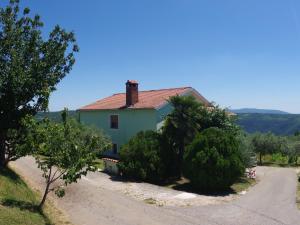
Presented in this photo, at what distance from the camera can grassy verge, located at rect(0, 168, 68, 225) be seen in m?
12.3

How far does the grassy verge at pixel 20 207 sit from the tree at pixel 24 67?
1.87m

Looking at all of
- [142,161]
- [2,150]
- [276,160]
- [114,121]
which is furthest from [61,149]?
[276,160]

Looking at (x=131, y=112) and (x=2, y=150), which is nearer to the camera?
(x=2, y=150)

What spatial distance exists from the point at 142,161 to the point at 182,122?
3.97 metres

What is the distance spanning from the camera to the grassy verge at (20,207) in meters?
12.3

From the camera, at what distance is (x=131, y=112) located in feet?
113

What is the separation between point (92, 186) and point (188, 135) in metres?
8.16

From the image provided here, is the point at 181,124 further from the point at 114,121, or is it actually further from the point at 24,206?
the point at 24,206

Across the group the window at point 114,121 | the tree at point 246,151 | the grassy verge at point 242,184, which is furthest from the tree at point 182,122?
the window at point 114,121

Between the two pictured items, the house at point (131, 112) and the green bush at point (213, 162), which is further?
the house at point (131, 112)

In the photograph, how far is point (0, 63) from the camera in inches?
682

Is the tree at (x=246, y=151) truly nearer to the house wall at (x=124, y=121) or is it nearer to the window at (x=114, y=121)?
the house wall at (x=124, y=121)

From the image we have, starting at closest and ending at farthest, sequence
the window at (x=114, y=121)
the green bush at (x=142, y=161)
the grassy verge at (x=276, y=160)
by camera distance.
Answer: the green bush at (x=142, y=161) → the window at (x=114, y=121) → the grassy verge at (x=276, y=160)

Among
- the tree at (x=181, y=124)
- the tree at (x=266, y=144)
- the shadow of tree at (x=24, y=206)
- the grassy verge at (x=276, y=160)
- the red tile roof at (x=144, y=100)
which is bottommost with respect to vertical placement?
the grassy verge at (x=276, y=160)
